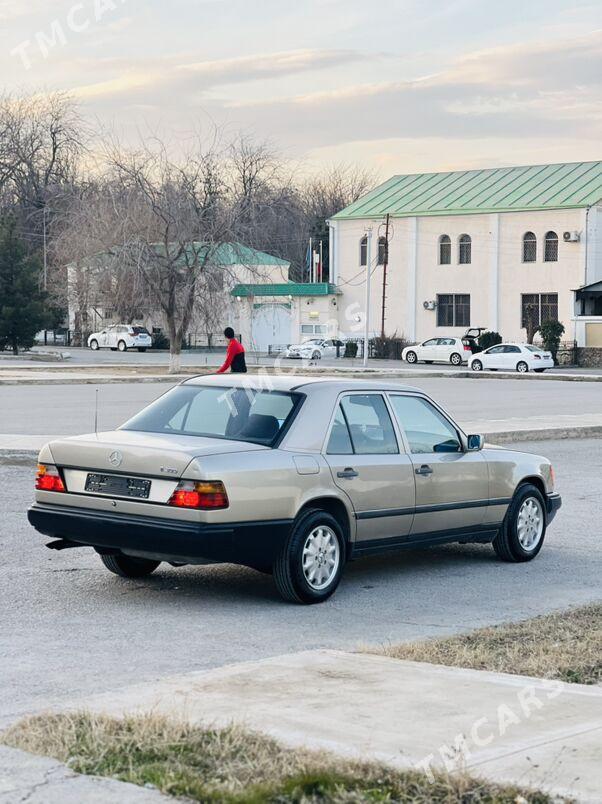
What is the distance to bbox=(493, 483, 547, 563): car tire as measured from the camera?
1078cm

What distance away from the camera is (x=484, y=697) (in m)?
6.04

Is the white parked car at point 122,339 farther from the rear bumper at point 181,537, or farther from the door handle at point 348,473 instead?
the rear bumper at point 181,537

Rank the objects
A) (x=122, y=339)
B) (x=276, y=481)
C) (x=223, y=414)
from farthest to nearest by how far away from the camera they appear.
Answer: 1. (x=122, y=339)
2. (x=223, y=414)
3. (x=276, y=481)

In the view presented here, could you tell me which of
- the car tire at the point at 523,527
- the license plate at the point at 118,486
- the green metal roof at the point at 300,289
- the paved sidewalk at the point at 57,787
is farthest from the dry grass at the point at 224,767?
the green metal roof at the point at 300,289

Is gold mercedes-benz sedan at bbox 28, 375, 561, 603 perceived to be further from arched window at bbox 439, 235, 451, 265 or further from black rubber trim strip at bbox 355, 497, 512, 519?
arched window at bbox 439, 235, 451, 265

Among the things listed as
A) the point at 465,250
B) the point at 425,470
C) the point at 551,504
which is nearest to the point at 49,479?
the point at 425,470

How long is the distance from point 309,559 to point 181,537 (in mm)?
977

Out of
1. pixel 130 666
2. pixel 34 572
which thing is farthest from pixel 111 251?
pixel 130 666

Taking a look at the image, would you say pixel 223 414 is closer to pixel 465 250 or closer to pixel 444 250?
pixel 465 250

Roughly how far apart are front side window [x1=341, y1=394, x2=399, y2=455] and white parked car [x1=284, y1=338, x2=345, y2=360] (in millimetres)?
61852

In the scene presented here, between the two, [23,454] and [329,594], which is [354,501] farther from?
[23,454]

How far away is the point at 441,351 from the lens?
2675 inches

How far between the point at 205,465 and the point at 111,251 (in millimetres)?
42222

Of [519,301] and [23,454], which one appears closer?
[23,454]
